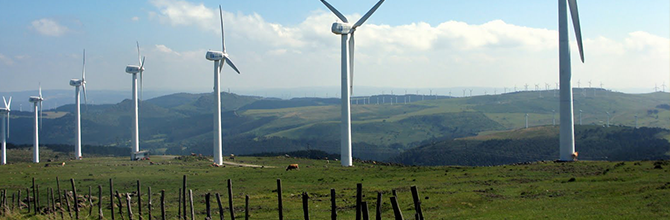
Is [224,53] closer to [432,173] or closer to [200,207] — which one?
[432,173]

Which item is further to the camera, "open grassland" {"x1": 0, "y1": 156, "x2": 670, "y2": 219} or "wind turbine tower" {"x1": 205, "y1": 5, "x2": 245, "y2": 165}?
"wind turbine tower" {"x1": 205, "y1": 5, "x2": 245, "y2": 165}

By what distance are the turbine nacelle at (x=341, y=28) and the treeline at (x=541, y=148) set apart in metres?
68.0

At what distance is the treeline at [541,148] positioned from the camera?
12850 cm

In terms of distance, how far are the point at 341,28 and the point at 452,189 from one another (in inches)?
1486

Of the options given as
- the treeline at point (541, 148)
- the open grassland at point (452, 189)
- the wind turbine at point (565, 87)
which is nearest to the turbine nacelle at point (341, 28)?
the open grassland at point (452, 189)

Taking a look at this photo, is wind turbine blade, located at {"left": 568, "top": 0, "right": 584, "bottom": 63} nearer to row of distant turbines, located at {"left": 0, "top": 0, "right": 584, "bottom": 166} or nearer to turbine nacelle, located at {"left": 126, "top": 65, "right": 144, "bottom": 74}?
row of distant turbines, located at {"left": 0, "top": 0, "right": 584, "bottom": 166}

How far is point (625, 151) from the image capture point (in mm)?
123688

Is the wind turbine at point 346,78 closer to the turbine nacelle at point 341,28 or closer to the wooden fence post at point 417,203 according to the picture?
the turbine nacelle at point 341,28

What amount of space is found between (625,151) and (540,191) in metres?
99.1

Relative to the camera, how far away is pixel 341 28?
243 ft

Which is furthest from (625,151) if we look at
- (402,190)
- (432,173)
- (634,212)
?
(634,212)

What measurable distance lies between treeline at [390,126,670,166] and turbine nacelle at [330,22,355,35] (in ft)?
223

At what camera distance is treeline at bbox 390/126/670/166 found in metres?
128

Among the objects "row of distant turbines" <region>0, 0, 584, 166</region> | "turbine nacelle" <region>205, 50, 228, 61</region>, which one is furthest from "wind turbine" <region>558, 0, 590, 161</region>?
"turbine nacelle" <region>205, 50, 228, 61</region>
